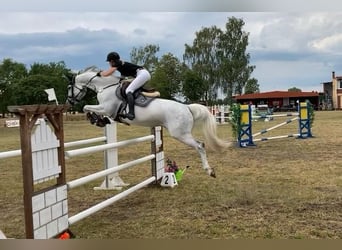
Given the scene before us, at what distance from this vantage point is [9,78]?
Answer: 2184cm

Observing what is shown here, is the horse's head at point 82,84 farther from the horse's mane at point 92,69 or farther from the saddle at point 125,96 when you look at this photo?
the saddle at point 125,96

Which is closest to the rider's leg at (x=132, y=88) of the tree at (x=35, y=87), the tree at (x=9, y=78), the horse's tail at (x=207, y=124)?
the horse's tail at (x=207, y=124)

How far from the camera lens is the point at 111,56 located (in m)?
3.94

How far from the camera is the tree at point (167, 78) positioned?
7444 millimetres

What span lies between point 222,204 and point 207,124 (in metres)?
1.05

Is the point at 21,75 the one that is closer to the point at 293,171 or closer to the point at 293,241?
the point at 293,171

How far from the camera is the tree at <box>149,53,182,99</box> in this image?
7444mm

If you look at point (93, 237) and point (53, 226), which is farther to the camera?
point (93, 237)

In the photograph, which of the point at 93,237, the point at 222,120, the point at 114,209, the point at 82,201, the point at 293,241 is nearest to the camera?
the point at 293,241

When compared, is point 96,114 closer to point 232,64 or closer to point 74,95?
point 74,95

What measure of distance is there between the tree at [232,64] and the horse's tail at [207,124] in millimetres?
15815

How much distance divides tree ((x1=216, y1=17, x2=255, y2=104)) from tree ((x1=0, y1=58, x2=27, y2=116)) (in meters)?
9.22

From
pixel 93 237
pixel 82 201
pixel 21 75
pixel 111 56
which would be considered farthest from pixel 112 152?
pixel 21 75

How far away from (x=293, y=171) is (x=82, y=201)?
261 cm
